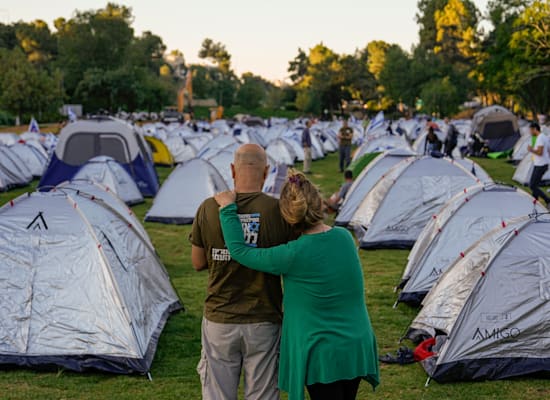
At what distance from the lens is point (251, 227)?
366cm

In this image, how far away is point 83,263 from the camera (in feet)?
22.4

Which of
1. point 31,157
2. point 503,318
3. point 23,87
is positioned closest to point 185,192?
point 503,318

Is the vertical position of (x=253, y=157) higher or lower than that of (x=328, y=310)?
higher

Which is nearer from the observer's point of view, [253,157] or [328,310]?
[328,310]

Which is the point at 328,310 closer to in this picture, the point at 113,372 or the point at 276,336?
the point at 276,336

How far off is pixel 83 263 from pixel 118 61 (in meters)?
75.3

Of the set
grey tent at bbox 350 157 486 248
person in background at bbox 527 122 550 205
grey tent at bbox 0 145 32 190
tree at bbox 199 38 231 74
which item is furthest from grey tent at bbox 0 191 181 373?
tree at bbox 199 38 231 74

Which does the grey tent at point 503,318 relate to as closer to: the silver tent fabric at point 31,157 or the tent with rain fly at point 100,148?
the tent with rain fly at point 100,148

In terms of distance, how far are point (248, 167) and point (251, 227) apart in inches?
12.8

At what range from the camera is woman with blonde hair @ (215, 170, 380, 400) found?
135 inches

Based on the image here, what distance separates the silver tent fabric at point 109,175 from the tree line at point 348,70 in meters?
26.5

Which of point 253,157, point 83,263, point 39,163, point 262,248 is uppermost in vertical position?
point 253,157

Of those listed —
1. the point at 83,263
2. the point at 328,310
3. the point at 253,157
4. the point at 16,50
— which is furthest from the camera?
the point at 16,50

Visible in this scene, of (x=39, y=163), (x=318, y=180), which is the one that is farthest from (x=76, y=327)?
(x=39, y=163)
